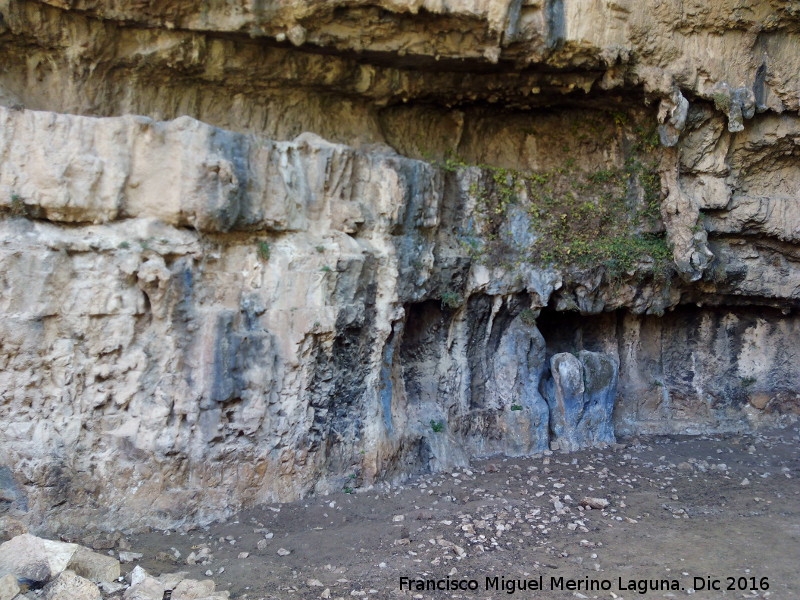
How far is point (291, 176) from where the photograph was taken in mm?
7992

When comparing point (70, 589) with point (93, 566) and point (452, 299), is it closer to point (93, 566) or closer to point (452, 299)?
point (93, 566)

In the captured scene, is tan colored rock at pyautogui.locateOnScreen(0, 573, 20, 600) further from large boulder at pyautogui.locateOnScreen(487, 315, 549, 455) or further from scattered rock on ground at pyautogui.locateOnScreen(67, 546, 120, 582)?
large boulder at pyautogui.locateOnScreen(487, 315, 549, 455)

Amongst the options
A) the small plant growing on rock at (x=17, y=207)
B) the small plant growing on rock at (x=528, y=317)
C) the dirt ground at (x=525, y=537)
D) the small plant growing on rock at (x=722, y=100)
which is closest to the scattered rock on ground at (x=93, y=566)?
the dirt ground at (x=525, y=537)

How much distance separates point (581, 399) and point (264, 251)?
19.5 feet

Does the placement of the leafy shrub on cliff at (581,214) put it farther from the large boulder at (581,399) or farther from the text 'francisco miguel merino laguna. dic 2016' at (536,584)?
the text 'francisco miguel merino laguna. dic 2016' at (536,584)

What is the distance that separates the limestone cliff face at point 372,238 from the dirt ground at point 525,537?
0.66m

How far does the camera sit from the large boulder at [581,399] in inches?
414

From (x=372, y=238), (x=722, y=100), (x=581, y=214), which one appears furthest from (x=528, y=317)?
(x=722, y=100)

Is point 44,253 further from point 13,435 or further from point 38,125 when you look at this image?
point 13,435

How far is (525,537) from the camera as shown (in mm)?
6957

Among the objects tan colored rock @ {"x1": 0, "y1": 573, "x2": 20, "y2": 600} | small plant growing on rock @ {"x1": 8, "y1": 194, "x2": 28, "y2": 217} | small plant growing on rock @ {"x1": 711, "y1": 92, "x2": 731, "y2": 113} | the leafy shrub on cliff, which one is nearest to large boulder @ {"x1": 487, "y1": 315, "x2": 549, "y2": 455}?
the leafy shrub on cliff

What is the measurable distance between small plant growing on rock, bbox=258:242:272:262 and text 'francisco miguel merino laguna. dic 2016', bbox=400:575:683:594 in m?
4.00

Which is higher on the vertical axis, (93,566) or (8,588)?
(8,588)

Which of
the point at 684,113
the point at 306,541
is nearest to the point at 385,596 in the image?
the point at 306,541
